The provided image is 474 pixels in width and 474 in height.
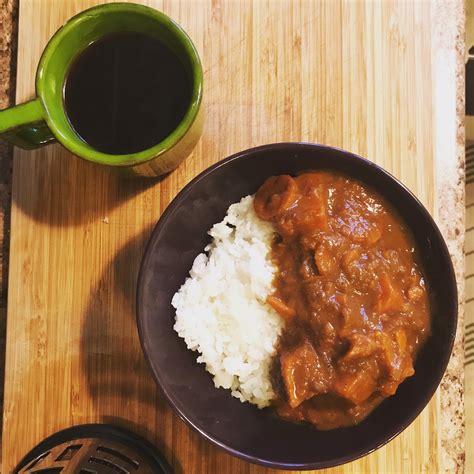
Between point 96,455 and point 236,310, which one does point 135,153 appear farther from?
point 96,455

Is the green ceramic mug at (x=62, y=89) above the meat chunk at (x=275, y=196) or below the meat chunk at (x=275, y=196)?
above

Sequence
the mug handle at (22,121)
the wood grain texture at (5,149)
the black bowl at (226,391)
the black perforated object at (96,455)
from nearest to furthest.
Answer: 1. the mug handle at (22,121)
2. the black bowl at (226,391)
3. the black perforated object at (96,455)
4. the wood grain texture at (5,149)

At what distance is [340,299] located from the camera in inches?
64.9

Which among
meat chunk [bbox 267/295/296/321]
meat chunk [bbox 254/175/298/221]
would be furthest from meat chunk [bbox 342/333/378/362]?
meat chunk [bbox 254/175/298/221]

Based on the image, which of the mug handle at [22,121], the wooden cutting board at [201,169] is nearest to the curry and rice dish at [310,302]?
the wooden cutting board at [201,169]

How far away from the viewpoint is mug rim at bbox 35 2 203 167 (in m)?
1.65

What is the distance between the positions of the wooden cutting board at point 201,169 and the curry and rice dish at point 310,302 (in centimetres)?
27

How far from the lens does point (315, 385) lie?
1.65 m

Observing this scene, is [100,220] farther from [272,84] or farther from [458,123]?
[458,123]

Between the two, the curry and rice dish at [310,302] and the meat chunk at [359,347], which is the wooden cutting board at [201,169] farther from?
the meat chunk at [359,347]

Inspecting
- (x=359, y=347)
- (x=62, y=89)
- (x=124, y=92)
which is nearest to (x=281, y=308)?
(x=359, y=347)

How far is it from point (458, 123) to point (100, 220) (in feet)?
3.99

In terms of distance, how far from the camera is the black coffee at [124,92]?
180cm

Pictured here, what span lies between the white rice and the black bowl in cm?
5
